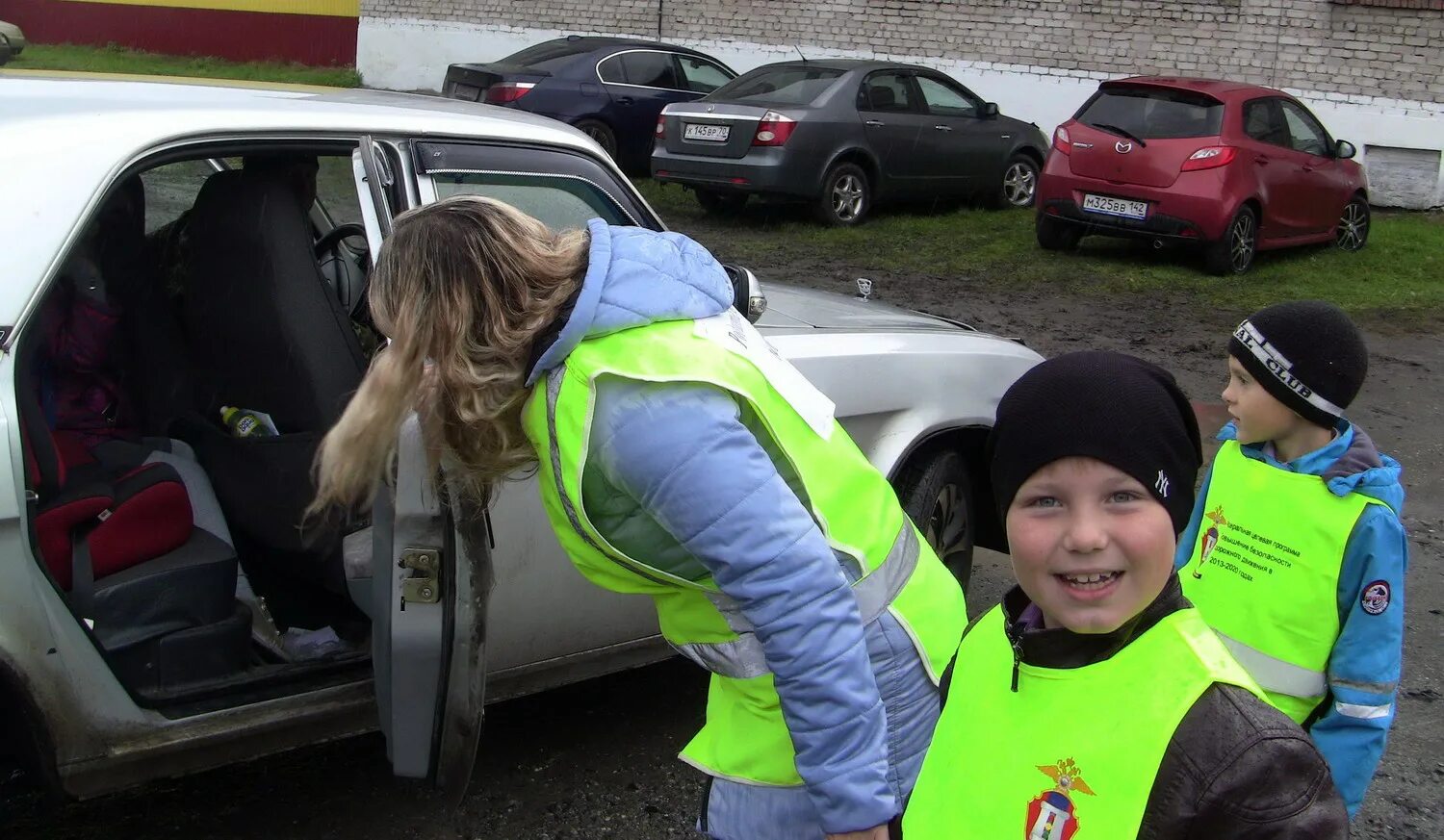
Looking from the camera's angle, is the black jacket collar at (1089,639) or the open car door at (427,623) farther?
the open car door at (427,623)

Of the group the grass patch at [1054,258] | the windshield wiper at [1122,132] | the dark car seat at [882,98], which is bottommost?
the grass patch at [1054,258]

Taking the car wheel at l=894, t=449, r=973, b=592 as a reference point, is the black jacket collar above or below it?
above

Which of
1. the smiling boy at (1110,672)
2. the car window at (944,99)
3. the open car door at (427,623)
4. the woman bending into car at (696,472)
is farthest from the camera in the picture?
the car window at (944,99)

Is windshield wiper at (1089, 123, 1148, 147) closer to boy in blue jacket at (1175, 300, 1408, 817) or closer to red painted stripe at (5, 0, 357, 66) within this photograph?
boy in blue jacket at (1175, 300, 1408, 817)

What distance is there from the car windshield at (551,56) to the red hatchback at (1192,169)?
5.06 metres

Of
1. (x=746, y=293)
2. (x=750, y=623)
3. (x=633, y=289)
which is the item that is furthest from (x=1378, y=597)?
(x=746, y=293)

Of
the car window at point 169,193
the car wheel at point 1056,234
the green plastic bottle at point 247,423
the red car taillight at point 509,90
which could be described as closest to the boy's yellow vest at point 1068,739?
the green plastic bottle at point 247,423

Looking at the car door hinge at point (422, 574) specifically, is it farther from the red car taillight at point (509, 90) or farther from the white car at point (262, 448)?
the red car taillight at point (509, 90)

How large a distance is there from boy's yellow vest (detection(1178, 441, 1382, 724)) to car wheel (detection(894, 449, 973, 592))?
4.53 feet

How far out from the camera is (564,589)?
10.4ft

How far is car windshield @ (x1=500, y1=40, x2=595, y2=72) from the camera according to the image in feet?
43.0

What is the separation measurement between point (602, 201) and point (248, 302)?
91 centimetres

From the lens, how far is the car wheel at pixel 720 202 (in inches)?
490

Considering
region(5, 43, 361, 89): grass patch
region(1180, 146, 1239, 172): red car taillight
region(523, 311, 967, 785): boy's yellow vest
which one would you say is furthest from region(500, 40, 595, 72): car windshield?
region(523, 311, 967, 785): boy's yellow vest
